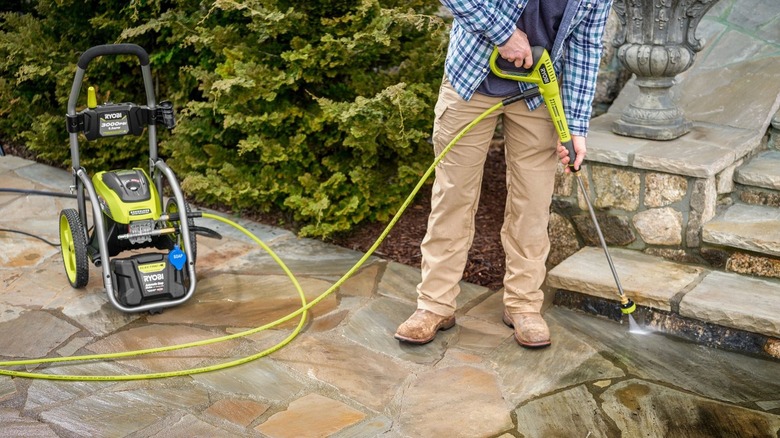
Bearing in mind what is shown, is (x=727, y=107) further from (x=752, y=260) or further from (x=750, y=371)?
(x=750, y=371)

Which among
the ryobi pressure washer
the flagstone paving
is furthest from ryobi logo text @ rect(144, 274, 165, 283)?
the flagstone paving

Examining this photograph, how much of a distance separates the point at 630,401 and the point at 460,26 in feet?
4.60

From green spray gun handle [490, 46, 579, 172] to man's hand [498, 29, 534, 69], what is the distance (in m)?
0.04

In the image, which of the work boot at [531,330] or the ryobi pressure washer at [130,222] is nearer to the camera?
the work boot at [531,330]

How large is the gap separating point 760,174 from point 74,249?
290cm

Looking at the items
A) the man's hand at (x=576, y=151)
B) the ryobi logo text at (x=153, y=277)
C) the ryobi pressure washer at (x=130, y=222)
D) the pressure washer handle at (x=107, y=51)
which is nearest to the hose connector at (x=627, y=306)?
the man's hand at (x=576, y=151)

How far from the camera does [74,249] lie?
366 cm

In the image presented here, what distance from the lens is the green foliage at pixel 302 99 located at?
430 cm

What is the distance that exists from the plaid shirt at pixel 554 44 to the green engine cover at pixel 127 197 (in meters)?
1.31

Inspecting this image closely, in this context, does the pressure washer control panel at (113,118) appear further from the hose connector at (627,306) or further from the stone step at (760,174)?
the stone step at (760,174)

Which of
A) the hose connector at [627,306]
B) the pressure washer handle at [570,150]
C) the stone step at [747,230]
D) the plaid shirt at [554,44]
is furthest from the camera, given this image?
the stone step at [747,230]

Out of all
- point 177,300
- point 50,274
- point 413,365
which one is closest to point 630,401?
point 413,365

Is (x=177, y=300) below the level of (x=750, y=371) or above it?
above

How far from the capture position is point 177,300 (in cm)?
357
